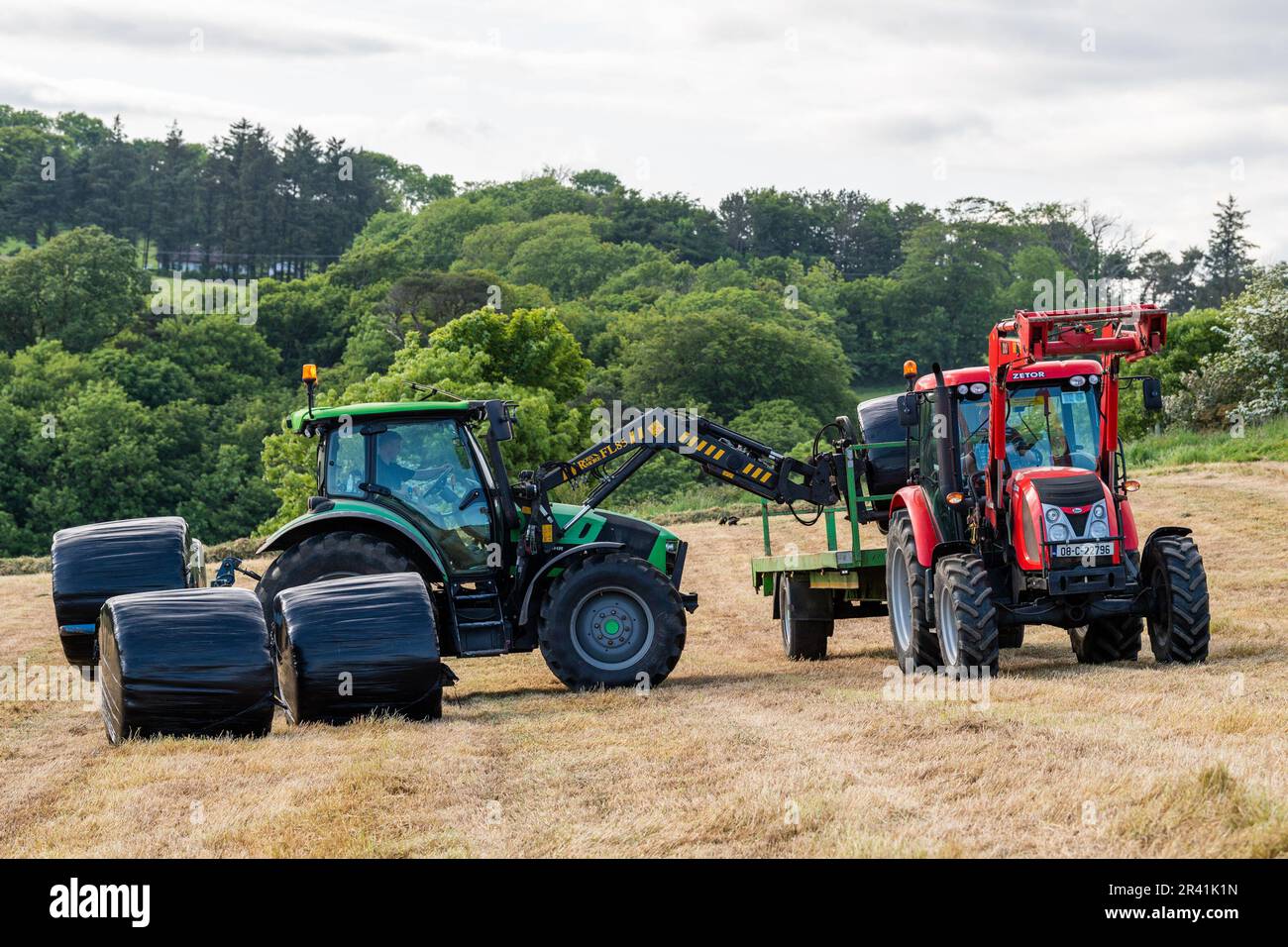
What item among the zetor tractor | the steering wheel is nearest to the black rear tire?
the zetor tractor

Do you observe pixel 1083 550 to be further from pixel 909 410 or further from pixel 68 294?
pixel 68 294

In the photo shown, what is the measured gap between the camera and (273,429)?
70750 millimetres

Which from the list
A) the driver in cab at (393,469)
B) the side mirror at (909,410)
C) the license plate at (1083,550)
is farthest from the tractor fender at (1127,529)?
the driver in cab at (393,469)

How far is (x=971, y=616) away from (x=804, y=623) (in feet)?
13.8

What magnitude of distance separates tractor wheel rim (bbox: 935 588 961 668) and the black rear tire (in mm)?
4093

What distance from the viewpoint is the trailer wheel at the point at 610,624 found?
482 inches

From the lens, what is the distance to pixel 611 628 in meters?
12.4

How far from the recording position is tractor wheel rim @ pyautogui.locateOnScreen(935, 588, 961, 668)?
448 inches

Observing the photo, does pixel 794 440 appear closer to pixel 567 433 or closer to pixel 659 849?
A: pixel 567 433

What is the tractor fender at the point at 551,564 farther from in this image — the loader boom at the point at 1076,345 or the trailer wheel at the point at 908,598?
the loader boom at the point at 1076,345

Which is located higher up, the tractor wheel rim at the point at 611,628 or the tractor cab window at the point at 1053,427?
the tractor cab window at the point at 1053,427

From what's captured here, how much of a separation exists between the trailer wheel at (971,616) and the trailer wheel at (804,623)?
12.2 ft

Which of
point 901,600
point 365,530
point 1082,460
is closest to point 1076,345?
point 1082,460

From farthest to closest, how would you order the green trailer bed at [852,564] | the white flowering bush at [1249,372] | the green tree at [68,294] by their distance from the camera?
the green tree at [68,294], the white flowering bush at [1249,372], the green trailer bed at [852,564]
